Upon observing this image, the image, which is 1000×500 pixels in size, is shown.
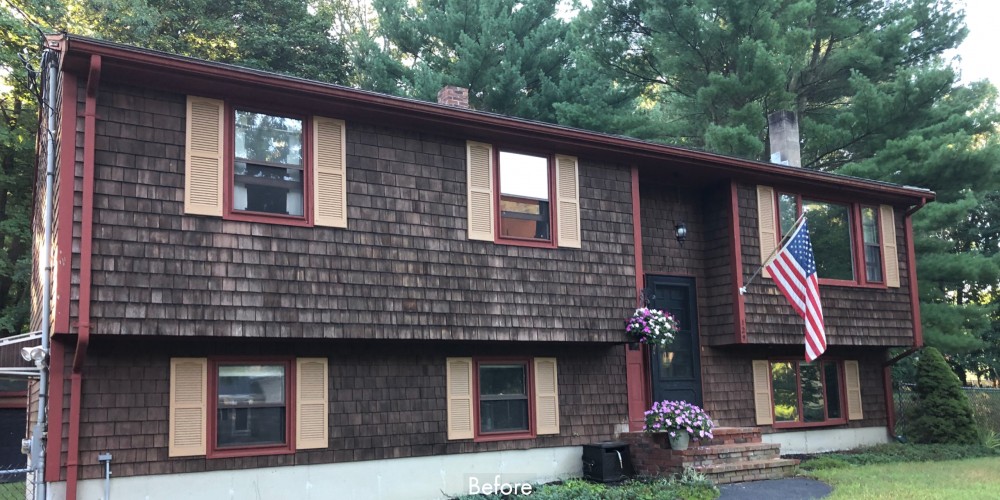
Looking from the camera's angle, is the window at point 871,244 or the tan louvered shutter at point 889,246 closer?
the window at point 871,244

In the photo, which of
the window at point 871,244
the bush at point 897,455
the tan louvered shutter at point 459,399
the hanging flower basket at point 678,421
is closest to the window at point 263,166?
the tan louvered shutter at point 459,399

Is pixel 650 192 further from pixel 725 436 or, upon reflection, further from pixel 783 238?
pixel 725 436

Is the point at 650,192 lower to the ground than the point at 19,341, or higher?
higher

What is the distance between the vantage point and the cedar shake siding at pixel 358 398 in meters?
8.80

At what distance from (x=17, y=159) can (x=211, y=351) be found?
50.7 ft

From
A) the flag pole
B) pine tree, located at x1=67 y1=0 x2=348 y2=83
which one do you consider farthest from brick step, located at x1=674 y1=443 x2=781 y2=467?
pine tree, located at x1=67 y1=0 x2=348 y2=83

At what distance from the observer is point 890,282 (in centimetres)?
1549

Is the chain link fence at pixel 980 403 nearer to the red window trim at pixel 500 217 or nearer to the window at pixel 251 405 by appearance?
the red window trim at pixel 500 217

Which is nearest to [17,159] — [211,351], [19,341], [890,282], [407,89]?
[407,89]

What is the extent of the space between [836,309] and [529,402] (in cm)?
627

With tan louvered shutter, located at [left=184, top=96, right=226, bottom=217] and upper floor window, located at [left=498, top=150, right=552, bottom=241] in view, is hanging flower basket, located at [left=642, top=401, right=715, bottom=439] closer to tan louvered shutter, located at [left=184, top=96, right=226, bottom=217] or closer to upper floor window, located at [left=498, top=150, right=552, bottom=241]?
upper floor window, located at [left=498, top=150, right=552, bottom=241]

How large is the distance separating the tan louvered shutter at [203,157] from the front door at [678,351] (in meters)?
6.97

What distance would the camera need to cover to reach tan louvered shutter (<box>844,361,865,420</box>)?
15413 mm

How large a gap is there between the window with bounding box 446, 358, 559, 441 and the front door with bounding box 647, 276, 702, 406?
2.24m
